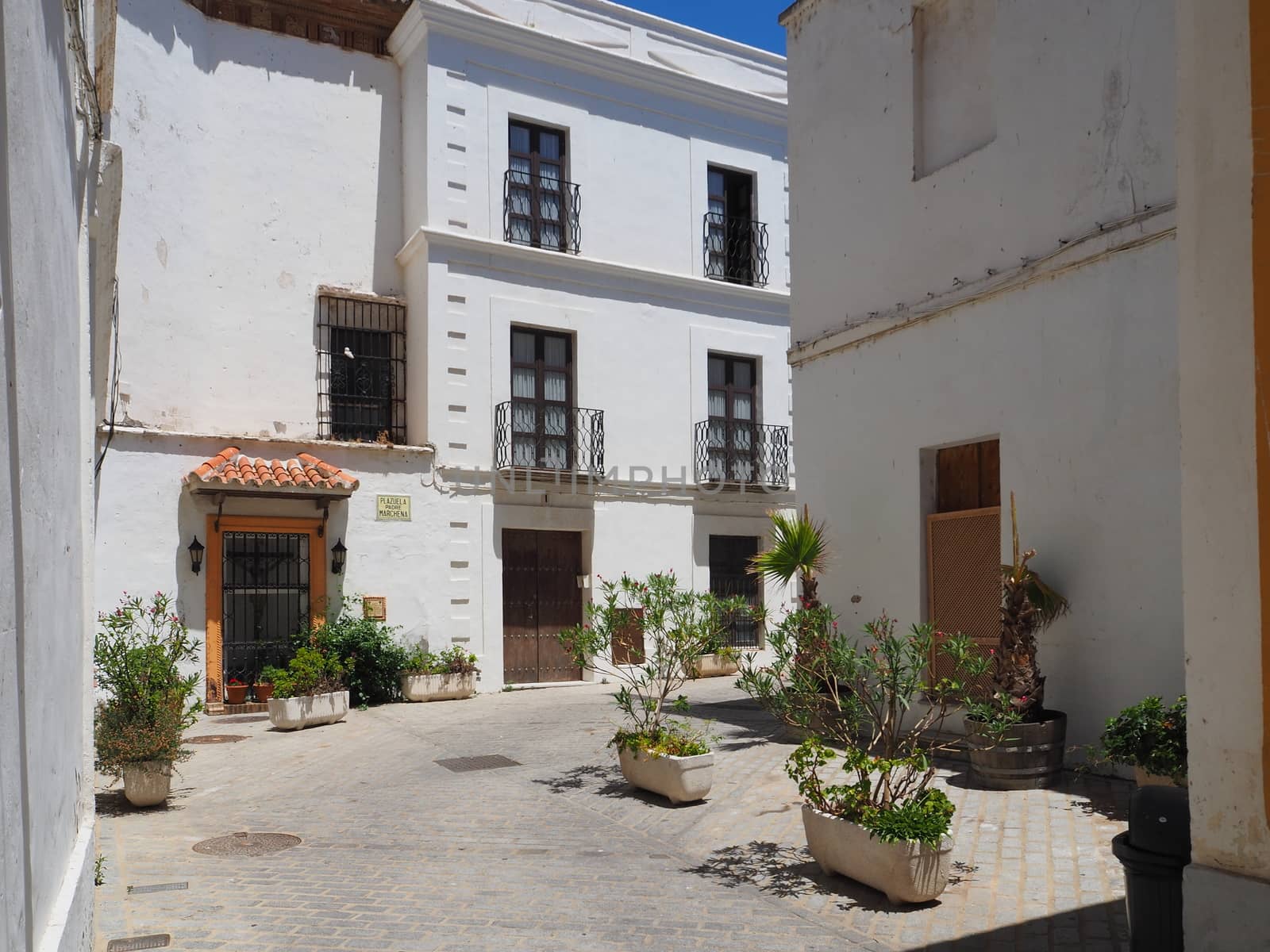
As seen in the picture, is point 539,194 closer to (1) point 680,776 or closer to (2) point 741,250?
(2) point 741,250

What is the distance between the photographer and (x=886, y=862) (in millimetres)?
6254

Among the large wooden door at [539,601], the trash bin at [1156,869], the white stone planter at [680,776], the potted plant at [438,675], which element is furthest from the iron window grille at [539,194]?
the trash bin at [1156,869]

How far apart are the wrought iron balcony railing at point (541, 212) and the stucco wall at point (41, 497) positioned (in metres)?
13.1

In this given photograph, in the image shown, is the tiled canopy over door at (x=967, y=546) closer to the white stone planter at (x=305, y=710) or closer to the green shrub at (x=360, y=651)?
the white stone planter at (x=305, y=710)

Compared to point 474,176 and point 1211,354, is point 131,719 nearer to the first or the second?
point 1211,354

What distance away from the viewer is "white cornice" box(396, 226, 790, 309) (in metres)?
17.2

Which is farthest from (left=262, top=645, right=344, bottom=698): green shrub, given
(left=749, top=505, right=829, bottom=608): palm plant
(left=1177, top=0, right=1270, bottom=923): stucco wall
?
(left=1177, top=0, right=1270, bottom=923): stucco wall

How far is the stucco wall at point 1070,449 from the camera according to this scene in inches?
347

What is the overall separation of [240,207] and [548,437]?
19.3ft

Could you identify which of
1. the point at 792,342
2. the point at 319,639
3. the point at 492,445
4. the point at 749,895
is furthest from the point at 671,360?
the point at 749,895

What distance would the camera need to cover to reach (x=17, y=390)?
10.3 ft

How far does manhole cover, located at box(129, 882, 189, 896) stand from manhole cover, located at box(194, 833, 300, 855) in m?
0.79

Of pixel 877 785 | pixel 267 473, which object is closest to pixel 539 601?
pixel 267 473

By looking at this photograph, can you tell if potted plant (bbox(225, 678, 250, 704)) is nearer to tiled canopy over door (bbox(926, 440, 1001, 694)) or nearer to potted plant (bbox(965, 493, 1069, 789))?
tiled canopy over door (bbox(926, 440, 1001, 694))
